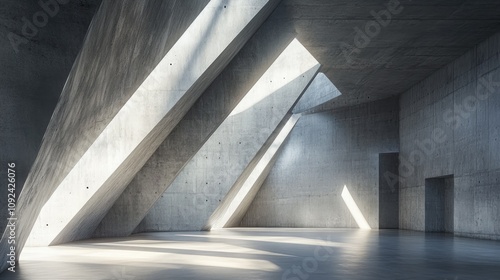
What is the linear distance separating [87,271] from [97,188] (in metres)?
6.01

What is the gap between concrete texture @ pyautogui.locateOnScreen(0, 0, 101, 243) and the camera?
16.9ft

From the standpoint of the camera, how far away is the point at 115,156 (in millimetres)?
15227

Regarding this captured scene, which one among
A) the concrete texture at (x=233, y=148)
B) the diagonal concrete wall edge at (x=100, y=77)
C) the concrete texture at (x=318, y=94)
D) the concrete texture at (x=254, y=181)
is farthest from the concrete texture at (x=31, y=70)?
the concrete texture at (x=318, y=94)

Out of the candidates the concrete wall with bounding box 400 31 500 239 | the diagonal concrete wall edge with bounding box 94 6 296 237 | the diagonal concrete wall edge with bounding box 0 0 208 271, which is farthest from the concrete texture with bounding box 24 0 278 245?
the concrete wall with bounding box 400 31 500 239

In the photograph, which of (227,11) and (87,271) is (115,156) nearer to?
(227,11)

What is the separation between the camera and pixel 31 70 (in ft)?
18.0

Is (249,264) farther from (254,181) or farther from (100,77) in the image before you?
(254,181)

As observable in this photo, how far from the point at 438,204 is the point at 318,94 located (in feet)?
30.6

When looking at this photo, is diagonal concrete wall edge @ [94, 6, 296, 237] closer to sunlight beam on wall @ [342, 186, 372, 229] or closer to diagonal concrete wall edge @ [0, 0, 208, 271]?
diagonal concrete wall edge @ [0, 0, 208, 271]

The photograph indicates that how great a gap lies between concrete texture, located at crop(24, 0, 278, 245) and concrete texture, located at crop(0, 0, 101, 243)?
8998mm

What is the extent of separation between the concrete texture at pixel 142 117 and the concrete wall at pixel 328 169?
17.4 metres

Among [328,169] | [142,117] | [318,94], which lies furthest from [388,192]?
[142,117]

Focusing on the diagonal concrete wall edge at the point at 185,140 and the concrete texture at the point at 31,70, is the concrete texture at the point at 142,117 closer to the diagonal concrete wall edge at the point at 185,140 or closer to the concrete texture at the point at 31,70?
the diagonal concrete wall edge at the point at 185,140

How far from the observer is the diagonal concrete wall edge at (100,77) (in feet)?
20.4
